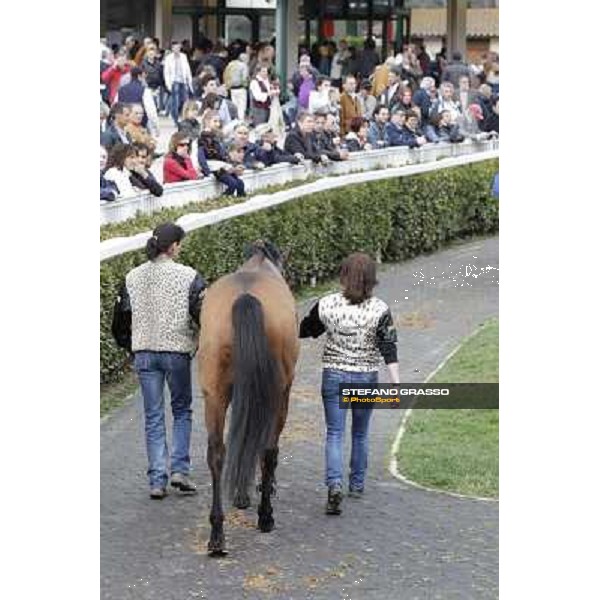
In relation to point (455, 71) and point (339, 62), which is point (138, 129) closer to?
point (339, 62)

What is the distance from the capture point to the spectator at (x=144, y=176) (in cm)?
1062

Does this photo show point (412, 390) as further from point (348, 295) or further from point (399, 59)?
point (399, 59)

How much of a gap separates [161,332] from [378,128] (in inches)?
169

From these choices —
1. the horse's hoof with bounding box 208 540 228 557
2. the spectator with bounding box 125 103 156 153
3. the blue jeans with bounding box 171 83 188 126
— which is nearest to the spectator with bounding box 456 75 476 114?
the blue jeans with bounding box 171 83 188 126

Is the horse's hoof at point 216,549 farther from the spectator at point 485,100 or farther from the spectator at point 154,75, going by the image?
the spectator at point 485,100

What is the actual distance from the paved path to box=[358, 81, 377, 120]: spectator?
2317 mm

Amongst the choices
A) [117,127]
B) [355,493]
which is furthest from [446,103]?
[355,493]

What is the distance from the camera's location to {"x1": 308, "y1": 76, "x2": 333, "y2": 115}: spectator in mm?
12891

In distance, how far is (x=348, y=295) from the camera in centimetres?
905

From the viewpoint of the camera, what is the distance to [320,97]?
514 inches

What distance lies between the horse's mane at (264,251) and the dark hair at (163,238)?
0.33 metres
